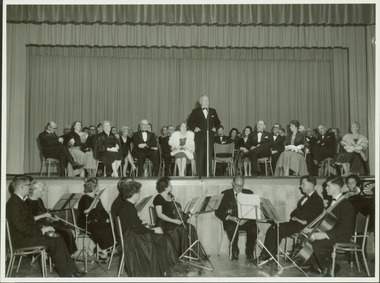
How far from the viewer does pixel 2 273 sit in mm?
4949

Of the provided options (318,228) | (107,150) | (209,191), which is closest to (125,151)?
(107,150)

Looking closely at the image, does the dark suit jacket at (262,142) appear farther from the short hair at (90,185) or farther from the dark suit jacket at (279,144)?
the short hair at (90,185)

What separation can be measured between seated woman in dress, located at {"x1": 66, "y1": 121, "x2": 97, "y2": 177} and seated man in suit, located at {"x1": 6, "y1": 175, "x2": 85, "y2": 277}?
A: 3855mm

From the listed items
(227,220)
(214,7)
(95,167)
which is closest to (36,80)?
(95,167)

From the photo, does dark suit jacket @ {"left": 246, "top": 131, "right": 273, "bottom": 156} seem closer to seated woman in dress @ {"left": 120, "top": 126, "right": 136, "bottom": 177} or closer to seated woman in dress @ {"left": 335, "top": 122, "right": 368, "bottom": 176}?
seated woman in dress @ {"left": 335, "top": 122, "right": 368, "bottom": 176}

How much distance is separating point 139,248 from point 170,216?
1.05 meters

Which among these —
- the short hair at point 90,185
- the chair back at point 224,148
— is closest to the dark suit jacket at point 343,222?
the short hair at point 90,185

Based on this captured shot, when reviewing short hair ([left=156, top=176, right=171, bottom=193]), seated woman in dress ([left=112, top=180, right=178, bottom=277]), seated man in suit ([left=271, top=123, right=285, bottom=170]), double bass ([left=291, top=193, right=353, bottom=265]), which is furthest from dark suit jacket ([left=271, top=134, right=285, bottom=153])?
seated woman in dress ([left=112, top=180, right=178, bottom=277])

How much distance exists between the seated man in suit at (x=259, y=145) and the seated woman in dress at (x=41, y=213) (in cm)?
417

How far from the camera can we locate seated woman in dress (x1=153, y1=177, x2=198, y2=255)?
676 centimetres

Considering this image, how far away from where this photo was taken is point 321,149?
10289 mm

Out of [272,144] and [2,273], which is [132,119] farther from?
[2,273]

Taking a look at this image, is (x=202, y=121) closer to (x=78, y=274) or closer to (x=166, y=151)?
(x=166, y=151)

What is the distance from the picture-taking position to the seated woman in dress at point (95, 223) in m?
7.04
